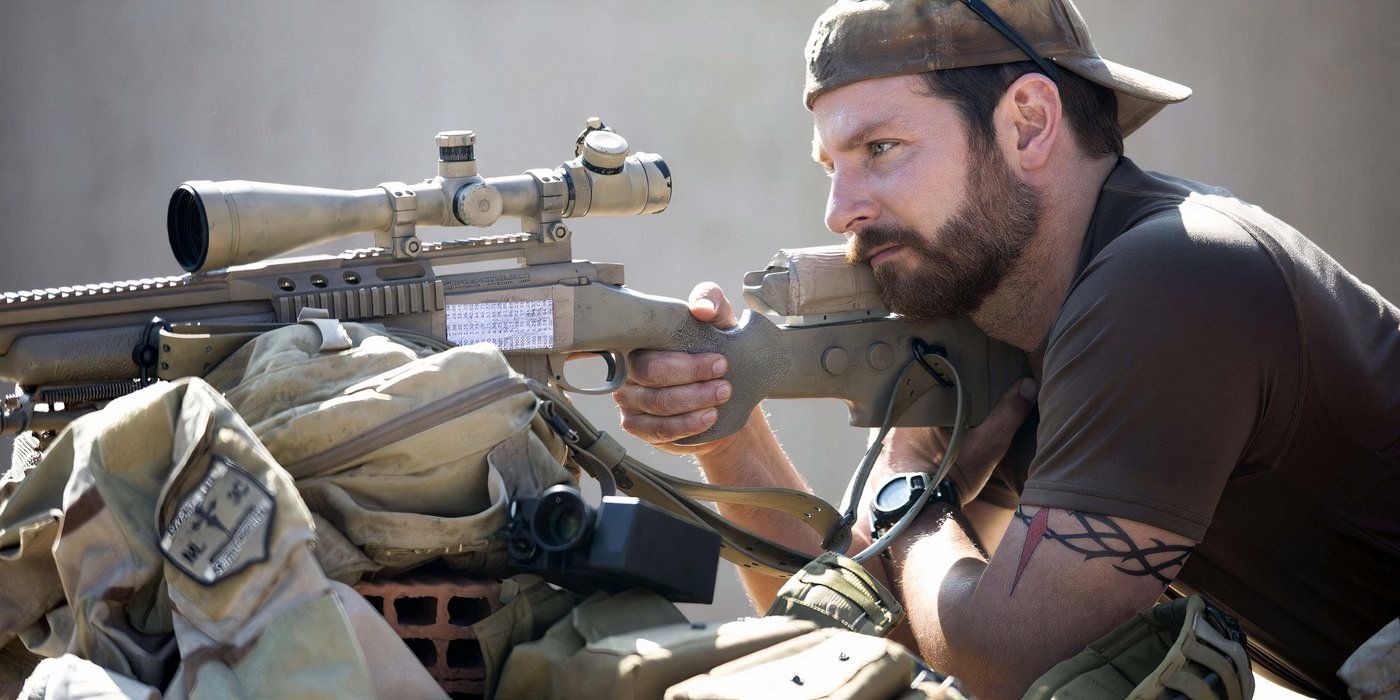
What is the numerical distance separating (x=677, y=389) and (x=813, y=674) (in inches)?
45.8

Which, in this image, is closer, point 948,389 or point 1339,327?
point 1339,327

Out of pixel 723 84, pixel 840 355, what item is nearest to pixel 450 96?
pixel 723 84

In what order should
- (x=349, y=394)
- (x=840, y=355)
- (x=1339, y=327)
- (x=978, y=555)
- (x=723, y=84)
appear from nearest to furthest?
(x=349, y=394), (x=1339, y=327), (x=978, y=555), (x=840, y=355), (x=723, y=84)

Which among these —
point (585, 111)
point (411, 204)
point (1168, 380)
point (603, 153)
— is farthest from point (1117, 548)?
point (585, 111)

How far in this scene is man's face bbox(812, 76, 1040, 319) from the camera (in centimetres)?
218

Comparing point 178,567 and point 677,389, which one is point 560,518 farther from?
point 677,389

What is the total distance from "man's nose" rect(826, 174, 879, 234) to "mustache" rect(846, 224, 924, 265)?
0.8 inches

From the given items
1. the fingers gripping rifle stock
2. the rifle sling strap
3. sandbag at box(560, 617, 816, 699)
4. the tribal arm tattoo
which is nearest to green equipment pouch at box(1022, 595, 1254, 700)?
the tribal arm tattoo

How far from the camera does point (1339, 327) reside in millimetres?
1895

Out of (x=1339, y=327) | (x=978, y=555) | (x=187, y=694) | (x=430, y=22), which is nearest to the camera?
(x=187, y=694)

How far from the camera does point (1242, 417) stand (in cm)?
179

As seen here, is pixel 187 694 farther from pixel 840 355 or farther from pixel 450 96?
pixel 450 96

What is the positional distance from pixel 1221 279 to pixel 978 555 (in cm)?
62

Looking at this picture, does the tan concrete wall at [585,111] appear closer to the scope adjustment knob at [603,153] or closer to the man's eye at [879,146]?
the scope adjustment knob at [603,153]
